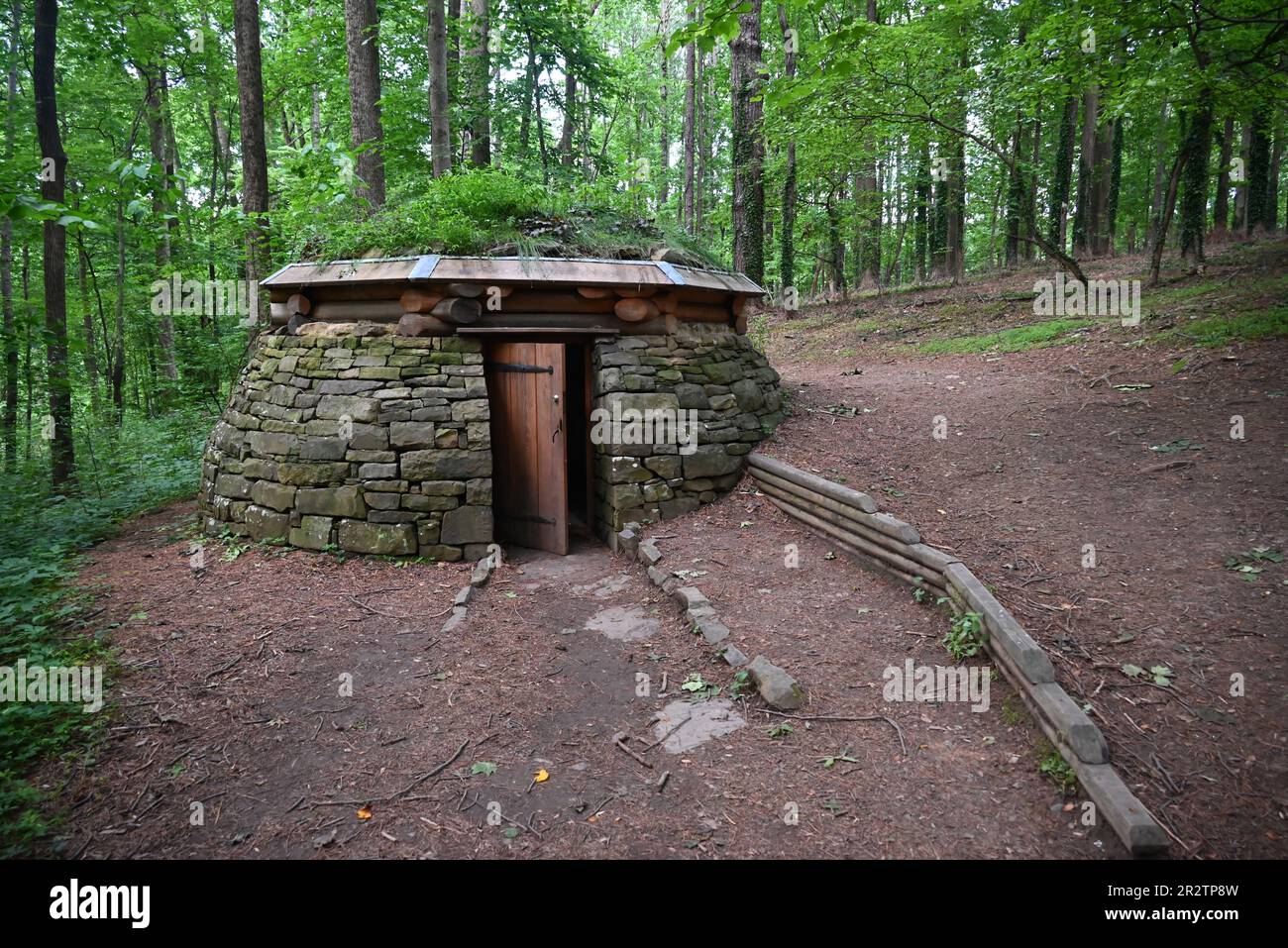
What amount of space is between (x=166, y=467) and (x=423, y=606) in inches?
271

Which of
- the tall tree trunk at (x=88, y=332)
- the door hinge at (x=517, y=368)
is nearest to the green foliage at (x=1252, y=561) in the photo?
the door hinge at (x=517, y=368)

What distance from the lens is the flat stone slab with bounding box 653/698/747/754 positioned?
11.3 ft

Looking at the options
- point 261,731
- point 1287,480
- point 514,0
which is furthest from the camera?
point 514,0

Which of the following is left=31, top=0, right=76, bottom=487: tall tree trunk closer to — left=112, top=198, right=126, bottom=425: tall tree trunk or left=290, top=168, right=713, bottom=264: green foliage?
left=112, top=198, right=126, bottom=425: tall tree trunk

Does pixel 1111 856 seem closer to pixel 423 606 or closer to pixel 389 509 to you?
pixel 423 606

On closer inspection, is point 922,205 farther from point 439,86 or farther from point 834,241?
point 439,86

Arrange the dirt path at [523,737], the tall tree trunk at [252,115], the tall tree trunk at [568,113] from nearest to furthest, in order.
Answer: the dirt path at [523,737]
the tall tree trunk at [252,115]
the tall tree trunk at [568,113]

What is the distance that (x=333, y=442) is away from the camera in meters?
6.02

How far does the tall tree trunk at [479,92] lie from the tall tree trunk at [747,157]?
15.4ft

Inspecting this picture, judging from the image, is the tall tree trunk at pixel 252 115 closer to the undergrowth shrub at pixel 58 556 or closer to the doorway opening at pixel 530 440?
A: the undergrowth shrub at pixel 58 556

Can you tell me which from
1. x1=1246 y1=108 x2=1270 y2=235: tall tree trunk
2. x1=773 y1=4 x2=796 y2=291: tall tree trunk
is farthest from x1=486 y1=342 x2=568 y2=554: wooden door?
x1=1246 y1=108 x2=1270 y2=235: tall tree trunk

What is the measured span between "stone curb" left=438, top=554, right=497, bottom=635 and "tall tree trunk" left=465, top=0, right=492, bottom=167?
26.3 feet

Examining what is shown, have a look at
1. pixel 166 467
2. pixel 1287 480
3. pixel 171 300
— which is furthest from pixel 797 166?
pixel 166 467

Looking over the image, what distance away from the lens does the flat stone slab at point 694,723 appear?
3.45 m
